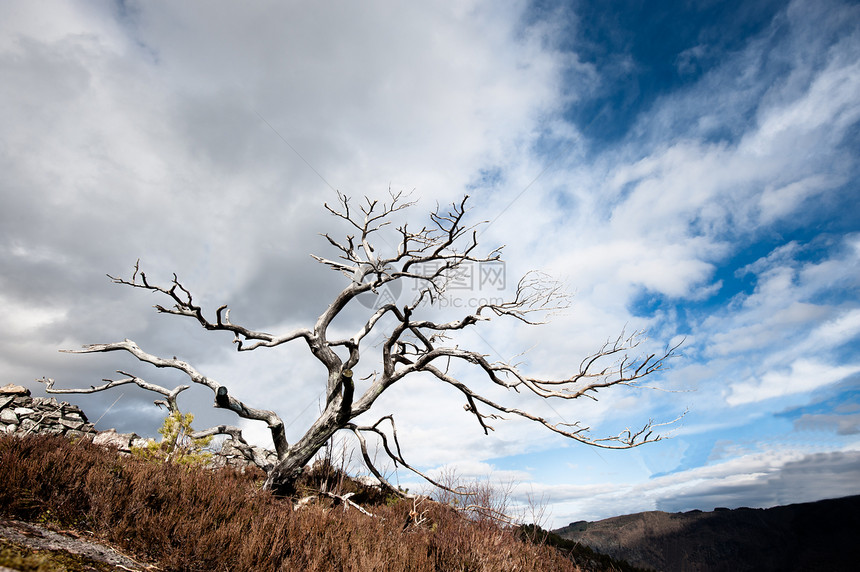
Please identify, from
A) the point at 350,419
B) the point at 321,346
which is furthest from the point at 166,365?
the point at 350,419

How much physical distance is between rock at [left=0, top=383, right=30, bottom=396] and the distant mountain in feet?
56.5

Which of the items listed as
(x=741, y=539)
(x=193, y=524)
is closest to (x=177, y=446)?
(x=193, y=524)

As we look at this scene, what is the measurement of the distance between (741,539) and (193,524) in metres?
18.8

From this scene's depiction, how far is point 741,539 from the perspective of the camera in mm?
14180

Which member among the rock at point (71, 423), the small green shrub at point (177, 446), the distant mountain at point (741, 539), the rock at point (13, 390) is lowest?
the distant mountain at point (741, 539)

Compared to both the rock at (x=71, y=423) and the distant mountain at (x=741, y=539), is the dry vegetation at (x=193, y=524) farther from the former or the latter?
the distant mountain at (x=741, y=539)

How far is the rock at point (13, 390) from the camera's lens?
1041 centimetres

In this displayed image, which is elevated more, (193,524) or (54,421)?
(54,421)

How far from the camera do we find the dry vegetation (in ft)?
11.6

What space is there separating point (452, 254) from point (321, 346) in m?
3.95

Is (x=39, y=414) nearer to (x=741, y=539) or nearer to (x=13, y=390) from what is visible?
(x=13, y=390)

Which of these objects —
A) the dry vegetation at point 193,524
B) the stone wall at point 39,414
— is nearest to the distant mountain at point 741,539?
the dry vegetation at point 193,524

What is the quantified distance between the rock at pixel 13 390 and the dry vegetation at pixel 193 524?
7.93 m

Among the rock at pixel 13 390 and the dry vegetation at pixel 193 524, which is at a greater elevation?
the rock at pixel 13 390
